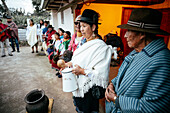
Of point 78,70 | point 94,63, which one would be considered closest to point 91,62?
point 94,63

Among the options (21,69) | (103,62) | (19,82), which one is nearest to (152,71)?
(103,62)

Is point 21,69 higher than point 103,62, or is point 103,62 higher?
point 103,62

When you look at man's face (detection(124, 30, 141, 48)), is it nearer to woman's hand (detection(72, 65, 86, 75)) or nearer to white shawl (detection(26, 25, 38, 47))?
woman's hand (detection(72, 65, 86, 75))

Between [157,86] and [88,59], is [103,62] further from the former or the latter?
[157,86]

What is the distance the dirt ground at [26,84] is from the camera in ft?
8.68

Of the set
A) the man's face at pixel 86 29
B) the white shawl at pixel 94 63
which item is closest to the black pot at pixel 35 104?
the white shawl at pixel 94 63

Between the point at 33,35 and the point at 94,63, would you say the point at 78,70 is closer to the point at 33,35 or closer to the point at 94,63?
the point at 94,63

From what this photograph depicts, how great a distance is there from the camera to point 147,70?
77cm

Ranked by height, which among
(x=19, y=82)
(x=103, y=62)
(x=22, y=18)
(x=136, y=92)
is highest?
(x=22, y=18)

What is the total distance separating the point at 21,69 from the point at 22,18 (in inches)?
527

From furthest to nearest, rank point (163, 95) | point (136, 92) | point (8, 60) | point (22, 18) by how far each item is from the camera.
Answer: point (22, 18)
point (8, 60)
point (136, 92)
point (163, 95)

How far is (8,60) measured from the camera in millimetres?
5879

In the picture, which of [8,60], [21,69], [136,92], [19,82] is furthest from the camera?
[8,60]

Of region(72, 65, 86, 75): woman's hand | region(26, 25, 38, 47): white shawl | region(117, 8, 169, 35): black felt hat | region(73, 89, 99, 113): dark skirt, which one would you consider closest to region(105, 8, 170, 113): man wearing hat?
region(117, 8, 169, 35): black felt hat
